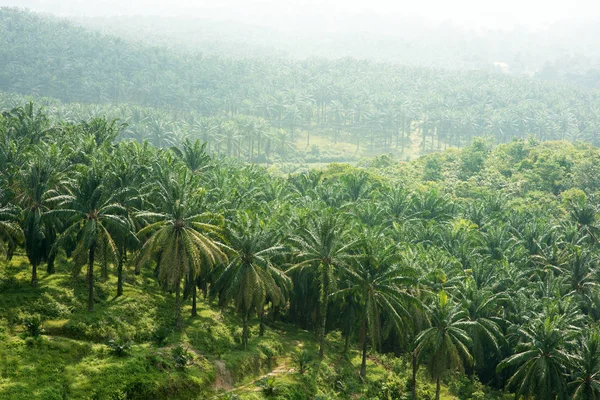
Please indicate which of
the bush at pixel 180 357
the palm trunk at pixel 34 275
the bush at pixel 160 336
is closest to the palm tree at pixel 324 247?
the bush at pixel 180 357

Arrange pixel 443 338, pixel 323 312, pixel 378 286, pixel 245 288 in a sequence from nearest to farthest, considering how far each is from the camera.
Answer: pixel 245 288
pixel 443 338
pixel 378 286
pixel 323 312

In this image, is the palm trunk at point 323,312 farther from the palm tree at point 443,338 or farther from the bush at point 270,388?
the bush at point 270,388

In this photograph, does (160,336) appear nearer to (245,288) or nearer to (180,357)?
(180,357)

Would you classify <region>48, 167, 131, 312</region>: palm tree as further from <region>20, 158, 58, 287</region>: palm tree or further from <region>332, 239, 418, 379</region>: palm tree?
<region>332, 239, 418, 379</region>: palm tree

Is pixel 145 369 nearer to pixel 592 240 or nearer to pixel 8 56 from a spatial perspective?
pixel 592 240

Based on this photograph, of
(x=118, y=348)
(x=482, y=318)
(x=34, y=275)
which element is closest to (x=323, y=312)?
(x=482, y=318)

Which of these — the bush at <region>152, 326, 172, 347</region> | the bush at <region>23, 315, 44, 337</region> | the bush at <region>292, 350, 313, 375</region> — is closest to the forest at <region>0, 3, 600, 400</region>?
the bush at <region>23, 315, 44, 337</region>

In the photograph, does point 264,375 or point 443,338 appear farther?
point 443,338
